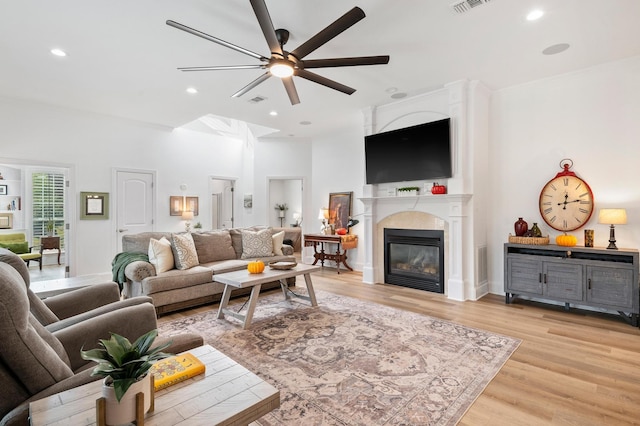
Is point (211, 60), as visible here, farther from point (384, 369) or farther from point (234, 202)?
point (234, 202)

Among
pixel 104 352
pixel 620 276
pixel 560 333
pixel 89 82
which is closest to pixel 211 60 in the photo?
pixel 89 82

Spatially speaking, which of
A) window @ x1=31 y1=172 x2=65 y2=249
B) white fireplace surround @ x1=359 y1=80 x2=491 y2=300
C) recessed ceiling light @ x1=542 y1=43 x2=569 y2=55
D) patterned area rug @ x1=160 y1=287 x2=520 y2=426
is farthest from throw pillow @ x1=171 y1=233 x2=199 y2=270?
window @ x1=31 y1=172 x2=65 y2=249

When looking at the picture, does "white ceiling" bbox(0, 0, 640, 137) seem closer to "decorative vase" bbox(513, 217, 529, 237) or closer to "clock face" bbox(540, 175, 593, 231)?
"clock face" bbox(540, 175, 593, 231)

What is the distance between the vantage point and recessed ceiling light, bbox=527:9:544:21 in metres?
2.78

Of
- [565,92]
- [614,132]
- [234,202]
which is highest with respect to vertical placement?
[565,92]

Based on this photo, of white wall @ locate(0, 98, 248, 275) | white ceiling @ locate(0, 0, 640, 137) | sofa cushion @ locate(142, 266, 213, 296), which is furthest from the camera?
white wall @ locate(0, 98, 248, 275)

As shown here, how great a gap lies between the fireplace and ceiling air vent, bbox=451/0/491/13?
2977 millimetres

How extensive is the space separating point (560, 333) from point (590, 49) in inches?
121

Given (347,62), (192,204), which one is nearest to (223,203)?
(192,204)

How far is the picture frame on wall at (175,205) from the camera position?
6.92m

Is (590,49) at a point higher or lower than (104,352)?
higher

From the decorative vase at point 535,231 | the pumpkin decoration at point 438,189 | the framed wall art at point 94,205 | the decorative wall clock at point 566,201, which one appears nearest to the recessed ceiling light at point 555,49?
the decorative wall clock at point 566,201

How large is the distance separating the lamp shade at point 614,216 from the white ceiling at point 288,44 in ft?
5.82

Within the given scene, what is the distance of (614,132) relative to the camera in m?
3.86
